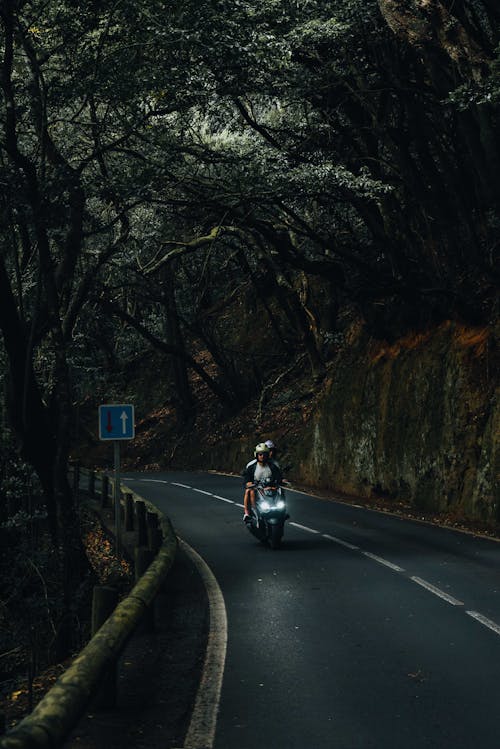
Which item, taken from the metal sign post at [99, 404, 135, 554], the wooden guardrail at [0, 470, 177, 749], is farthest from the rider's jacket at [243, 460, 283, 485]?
the wooden guardrail at [0, 470, 177, 749]

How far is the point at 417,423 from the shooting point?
2475cm

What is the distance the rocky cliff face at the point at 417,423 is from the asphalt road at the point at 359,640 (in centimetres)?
361

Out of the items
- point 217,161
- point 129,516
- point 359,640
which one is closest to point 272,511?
point 129,516

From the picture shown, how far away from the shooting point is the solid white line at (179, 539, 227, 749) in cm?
598

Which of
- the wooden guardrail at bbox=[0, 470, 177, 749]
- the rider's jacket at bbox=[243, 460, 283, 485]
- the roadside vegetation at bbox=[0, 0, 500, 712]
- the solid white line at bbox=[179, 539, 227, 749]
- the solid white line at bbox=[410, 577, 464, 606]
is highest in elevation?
the roadside vegetation at bbox=[0, 0, 500, 712]

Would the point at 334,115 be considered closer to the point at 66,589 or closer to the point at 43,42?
the point at 43,42

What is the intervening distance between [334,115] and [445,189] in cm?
352

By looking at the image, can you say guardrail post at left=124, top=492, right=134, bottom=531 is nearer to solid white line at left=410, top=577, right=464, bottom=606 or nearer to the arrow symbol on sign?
the arrow symbol on sign

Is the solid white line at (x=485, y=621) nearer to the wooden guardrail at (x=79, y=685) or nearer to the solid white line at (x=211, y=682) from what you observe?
the solid white line at (x=211, y=682)

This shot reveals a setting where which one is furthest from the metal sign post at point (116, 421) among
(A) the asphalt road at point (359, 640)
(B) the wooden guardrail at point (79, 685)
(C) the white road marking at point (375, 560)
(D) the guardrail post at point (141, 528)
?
(B) the wooden guardrail at point (79, 685)

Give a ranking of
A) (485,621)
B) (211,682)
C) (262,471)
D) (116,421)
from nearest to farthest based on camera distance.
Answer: (211,682) → (485,621) → (262,471) → (116,421)

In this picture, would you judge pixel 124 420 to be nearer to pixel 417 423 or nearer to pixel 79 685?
pixel 417 423

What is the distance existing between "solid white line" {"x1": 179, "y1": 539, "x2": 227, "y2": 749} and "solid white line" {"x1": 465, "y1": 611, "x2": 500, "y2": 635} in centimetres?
279

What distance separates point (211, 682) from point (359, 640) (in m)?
2.03
